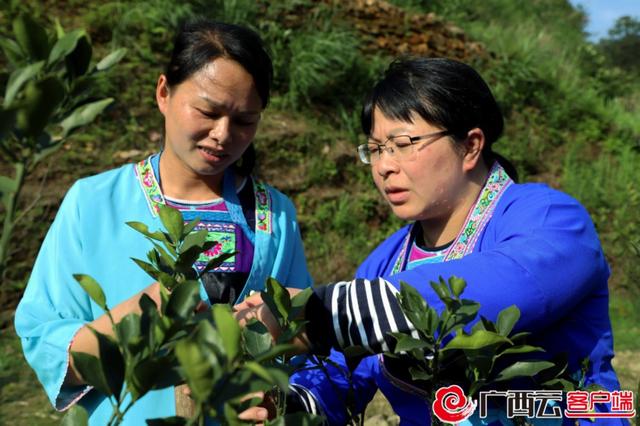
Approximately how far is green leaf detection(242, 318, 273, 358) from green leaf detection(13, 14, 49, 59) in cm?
44

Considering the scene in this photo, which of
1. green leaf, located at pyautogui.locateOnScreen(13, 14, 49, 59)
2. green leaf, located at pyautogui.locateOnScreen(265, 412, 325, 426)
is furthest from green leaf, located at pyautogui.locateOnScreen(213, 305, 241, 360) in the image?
green leaf, located at pyautogui.locateOnScreen(13, 14, 49, 59)

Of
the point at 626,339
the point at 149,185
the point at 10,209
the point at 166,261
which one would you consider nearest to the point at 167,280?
the point at 166,261

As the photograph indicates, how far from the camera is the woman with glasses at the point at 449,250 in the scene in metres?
1.15

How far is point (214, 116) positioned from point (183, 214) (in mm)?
298

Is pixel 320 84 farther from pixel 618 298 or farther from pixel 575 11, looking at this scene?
pixel 575 11

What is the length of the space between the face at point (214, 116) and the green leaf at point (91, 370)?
4.09 ft

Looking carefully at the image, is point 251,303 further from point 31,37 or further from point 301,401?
point 31,37

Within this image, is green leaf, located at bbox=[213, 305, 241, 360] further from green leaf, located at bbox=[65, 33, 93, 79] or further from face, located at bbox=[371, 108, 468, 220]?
face, located at bbox=[371, 108, 468, 220]

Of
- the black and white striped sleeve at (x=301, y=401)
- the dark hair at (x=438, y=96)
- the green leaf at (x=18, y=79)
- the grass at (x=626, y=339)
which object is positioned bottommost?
the grass at (x=626, y=339)

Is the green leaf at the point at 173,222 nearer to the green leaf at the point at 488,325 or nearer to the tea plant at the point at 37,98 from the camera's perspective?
the tea plant at the point at 37,98

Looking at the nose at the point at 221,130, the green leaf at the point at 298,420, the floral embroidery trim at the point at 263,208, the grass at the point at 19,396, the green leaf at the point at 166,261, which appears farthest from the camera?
the grass at the point at 19,396

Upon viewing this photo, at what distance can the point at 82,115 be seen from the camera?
29.4 inches

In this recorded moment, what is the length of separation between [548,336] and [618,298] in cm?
557

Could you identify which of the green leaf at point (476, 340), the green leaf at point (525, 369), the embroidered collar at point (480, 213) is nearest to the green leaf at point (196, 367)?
the green leaf at point (476, 340)
